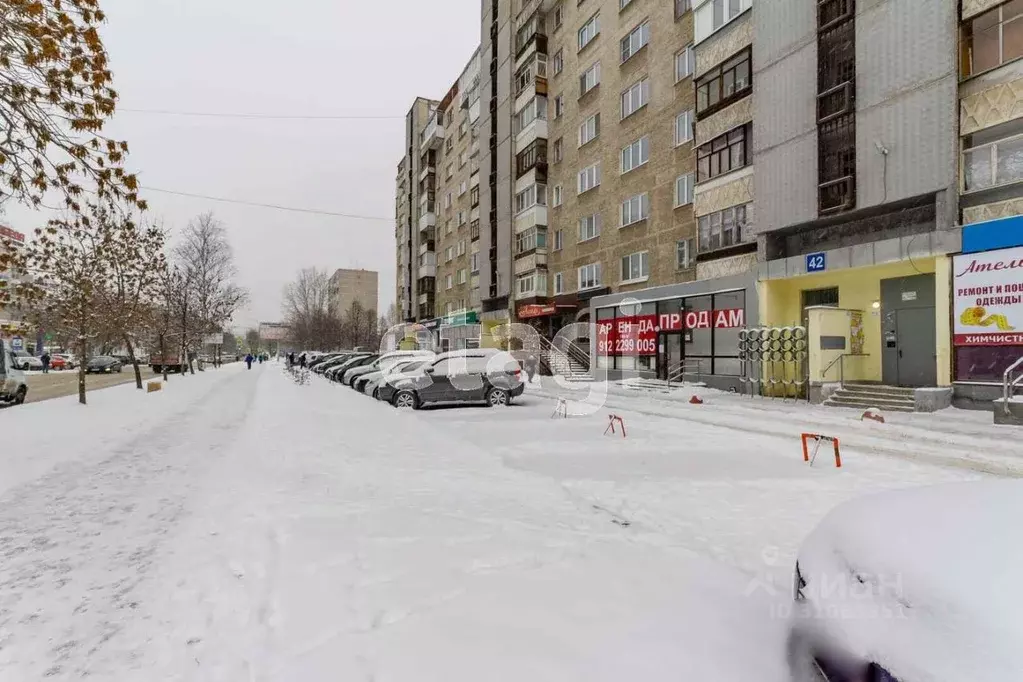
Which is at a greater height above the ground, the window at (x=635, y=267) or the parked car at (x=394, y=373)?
the window at (x=635, y=267)

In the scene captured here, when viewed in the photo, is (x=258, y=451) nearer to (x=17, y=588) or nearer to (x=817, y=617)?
(x=17, y=588)

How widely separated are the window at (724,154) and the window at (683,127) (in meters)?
1.46

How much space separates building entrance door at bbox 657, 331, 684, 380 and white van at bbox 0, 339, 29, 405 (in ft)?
74.0

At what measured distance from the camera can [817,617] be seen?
232cm

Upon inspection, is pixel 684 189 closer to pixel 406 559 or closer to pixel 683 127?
pixel 683 127

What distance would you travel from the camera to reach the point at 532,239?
32.3 m

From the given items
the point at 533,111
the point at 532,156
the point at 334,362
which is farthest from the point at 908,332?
the point at 334,362

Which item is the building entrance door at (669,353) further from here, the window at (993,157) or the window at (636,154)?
the window at (993,157)

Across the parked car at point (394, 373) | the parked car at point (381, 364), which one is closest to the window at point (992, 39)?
the parked car at point (394, 373)

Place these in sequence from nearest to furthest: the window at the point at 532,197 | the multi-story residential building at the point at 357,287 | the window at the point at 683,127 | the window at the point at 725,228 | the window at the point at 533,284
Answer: the window at the point at 725,228 < the window at the point at 683,127 < the window at the point at 533,284 < the window at the point at 532,197 < the multi-story residential building at the point at 357,287

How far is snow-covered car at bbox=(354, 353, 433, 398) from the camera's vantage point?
17045mm

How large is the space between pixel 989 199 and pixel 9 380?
2766 cm

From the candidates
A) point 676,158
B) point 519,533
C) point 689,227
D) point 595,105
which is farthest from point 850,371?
point 595,105

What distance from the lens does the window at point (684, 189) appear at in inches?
858
